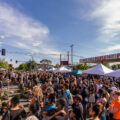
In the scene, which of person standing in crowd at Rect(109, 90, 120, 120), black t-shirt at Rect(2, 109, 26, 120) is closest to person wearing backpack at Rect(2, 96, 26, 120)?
black t-shirt at Rect(2, 109, 26, 120)

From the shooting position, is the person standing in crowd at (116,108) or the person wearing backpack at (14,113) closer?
the person wearing backpack at (14,113)

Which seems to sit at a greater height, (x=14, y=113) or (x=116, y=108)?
(x=14, y=113)

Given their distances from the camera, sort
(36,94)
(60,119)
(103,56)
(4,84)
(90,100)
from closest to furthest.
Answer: (60,119) → (36,94) → (90,100) → (4,84) → (103,56)

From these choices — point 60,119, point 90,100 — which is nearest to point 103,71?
point 90,100

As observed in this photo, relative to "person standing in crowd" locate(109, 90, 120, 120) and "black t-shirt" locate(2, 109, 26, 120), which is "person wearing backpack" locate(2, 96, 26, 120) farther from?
"person standing in crowd" locate(109, 90, 120, 120)

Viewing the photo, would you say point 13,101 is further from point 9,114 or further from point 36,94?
point 36,94

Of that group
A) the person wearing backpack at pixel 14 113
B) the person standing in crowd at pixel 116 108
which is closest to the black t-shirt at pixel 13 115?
the person wearing backpack at pixel 14 113

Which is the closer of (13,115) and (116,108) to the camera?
(13,115)

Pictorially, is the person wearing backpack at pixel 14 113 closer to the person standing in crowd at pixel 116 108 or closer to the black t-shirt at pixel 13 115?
the black t-shirt at pixel 13 115

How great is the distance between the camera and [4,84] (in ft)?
40.7

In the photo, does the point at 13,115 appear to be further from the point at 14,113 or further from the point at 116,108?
the point at 116,108

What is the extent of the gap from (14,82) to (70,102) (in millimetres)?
14297

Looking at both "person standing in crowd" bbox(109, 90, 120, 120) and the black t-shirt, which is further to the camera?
"person standing in crowd" bbox(109, 90, 120, 120)

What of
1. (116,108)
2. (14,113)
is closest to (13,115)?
(14,113)
